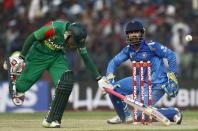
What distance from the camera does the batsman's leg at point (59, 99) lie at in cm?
1122

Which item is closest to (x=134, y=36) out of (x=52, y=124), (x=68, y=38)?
(x=68, y=38)

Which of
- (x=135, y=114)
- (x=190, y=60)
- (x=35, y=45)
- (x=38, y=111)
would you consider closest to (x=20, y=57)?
(x=35, y=45)

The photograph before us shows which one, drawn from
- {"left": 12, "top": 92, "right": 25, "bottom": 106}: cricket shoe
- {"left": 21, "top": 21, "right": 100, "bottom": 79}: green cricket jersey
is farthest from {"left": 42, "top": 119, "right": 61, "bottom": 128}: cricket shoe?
{"left": 12, "top": 92, "right": 25, "bottom": 106}: cricket shoe

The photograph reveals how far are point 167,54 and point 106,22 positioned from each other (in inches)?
331

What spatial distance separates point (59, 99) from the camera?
11266mm

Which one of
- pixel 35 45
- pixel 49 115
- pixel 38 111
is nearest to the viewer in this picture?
pixel 49 115

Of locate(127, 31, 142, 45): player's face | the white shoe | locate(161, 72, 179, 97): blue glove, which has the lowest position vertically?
the white shoe

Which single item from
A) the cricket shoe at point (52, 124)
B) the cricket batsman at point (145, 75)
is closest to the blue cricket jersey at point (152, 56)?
the cricket batsman at point (145, 75)

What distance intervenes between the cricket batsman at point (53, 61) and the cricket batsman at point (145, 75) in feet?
2.42

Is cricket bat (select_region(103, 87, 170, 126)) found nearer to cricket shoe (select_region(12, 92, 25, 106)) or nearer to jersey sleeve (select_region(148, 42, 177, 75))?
jersey sleeve (select_region(148, 42, 177, 75))

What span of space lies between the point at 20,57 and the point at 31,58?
24.4 inches

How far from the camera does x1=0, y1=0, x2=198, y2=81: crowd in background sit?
19.4 metres

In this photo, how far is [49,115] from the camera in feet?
37.1

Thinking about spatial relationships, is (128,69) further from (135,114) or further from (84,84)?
(135,114)
